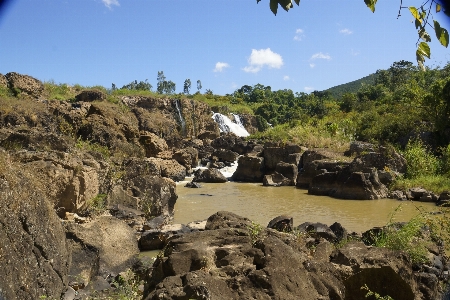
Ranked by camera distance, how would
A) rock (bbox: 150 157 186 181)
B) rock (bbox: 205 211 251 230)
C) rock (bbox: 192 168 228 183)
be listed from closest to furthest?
rock (bbox: 205 211 251 230), rock (bbox: 150 157 186 181), rock (bbox: 192 168 228 183)

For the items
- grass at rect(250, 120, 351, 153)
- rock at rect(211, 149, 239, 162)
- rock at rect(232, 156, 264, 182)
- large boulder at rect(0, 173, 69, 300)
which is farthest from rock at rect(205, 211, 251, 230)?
rock at rect(211, 149, 239, 162)

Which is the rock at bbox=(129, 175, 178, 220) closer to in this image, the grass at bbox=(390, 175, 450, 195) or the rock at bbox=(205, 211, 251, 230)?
the rock at bbox=(205, 211, 251, 230)

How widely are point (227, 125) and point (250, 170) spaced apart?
19333mm

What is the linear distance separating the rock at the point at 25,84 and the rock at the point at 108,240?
19.3 meters

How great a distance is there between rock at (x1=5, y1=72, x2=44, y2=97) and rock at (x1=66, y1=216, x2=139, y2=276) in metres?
19.3

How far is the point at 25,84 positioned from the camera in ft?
83.0

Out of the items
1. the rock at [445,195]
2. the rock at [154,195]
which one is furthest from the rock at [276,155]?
the rock at [154,195]

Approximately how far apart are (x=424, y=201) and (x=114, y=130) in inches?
549

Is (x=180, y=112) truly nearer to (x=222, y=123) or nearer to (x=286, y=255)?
(x=222, y=123)

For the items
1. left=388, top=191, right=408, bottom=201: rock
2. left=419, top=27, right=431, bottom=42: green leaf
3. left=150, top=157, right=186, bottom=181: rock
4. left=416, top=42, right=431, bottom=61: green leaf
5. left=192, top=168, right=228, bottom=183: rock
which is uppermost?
left=419, top=27, right=431, bottom=42: green leaf

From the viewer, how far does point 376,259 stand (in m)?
4.94

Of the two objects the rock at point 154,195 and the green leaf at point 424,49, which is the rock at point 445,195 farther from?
the green leaf at point 424,49

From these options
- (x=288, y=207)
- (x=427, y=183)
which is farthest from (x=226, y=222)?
(x=427, y=183)

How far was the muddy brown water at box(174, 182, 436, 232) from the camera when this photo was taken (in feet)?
40.8
